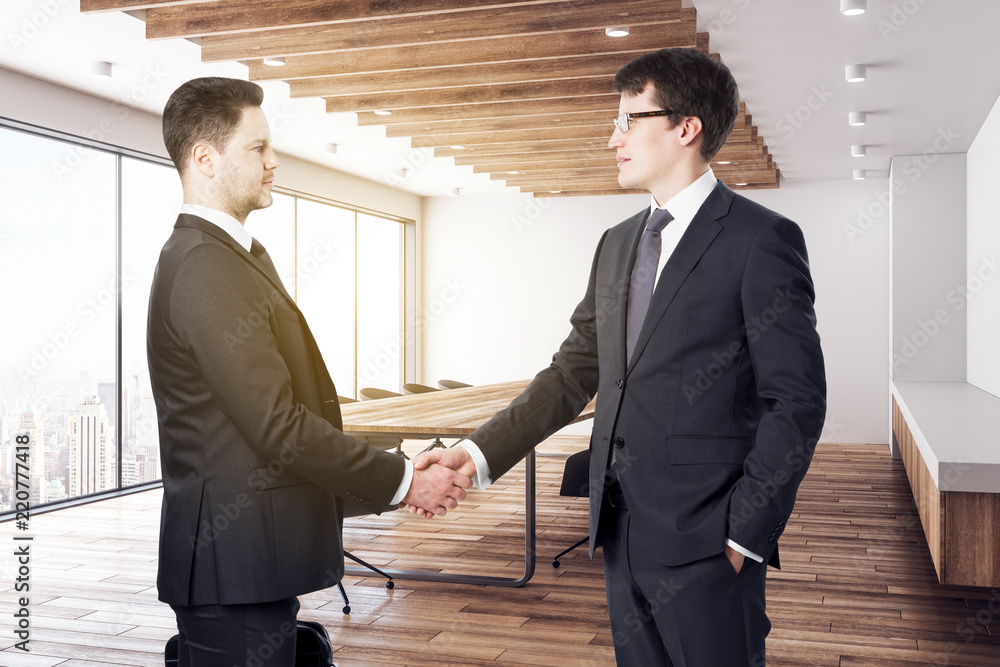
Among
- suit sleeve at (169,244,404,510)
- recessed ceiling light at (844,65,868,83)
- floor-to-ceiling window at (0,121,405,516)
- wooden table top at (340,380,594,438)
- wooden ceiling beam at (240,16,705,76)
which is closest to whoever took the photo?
suit sleeve at (169,244,404,510)

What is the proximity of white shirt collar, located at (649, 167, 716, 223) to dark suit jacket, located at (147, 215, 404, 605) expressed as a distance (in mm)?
765

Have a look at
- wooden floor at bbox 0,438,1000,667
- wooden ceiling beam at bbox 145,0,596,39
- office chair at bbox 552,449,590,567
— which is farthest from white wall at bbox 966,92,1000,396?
wooden ceiling beam at bbox 145,0,596,39

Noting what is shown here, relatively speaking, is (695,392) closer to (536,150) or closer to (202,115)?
(202,115)

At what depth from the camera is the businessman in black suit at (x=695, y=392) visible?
1.42 meters

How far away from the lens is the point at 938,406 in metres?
5.21

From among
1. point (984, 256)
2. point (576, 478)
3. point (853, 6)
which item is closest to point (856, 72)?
point (853, 6)

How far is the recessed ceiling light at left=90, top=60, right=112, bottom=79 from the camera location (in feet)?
17.8

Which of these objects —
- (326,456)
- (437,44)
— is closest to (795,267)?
(326,456)

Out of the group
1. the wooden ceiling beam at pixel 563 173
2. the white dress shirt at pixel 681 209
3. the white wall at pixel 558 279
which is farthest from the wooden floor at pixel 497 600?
the white wall at pixel 558 279

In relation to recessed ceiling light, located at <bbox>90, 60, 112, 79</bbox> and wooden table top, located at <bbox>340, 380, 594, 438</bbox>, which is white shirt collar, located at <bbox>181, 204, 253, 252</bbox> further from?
recessed ceiling light, located at <bbox>90, 60, 112, 79</bbox>

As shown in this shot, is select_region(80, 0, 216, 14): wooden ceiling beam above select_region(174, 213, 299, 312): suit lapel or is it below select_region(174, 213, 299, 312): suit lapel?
above

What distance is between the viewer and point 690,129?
157cm

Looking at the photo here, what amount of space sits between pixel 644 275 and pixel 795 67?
4.41 metres

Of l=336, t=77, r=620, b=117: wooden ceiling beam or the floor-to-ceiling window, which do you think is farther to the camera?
the floor-to-ceiling window
